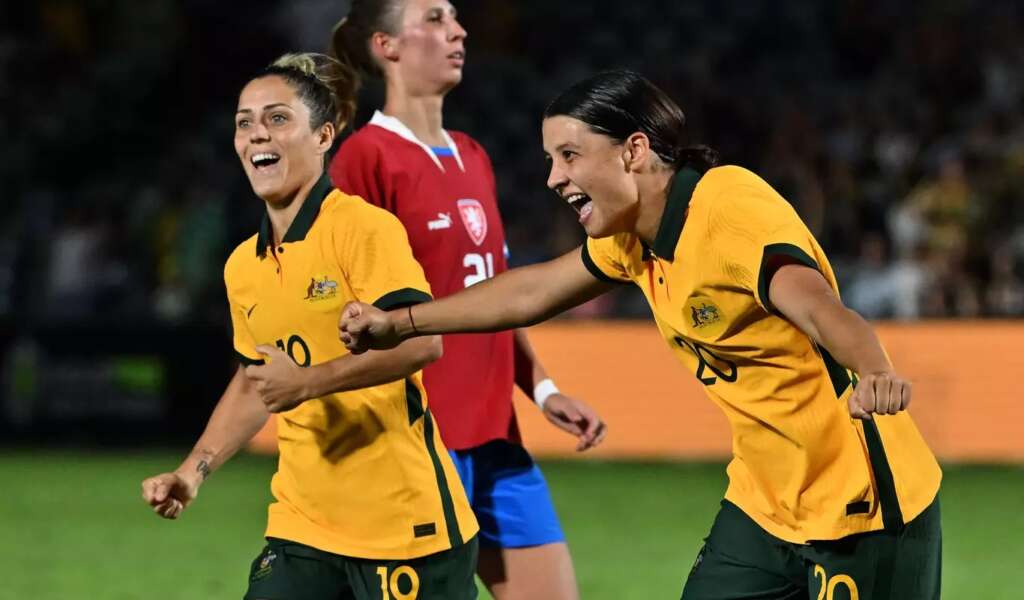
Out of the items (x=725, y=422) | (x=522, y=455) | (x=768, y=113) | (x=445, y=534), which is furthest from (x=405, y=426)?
(x=768, y=113)

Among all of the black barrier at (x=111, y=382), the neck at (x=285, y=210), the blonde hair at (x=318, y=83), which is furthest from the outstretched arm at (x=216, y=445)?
the black barrier at (x=111, y=382)

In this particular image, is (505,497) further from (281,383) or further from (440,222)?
(281,383)

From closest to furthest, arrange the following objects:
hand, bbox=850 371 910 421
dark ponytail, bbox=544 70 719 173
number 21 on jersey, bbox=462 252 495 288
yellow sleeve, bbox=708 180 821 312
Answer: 1. hand, bbox=850 371 910 421
2. yellow sleeve, bbox=708 180 821 312
3. dark ponytail, bbox=544 70 719 173
4. number 21 on jersey, bbox=462 252 495 288

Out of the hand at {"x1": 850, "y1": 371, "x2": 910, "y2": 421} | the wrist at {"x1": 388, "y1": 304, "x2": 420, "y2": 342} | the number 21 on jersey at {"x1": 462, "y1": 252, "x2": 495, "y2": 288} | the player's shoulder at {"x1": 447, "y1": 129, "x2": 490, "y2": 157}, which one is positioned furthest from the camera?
the player's shoulder at {"x1": 447, "y1": 129, "x2": 490, "y2": 157}

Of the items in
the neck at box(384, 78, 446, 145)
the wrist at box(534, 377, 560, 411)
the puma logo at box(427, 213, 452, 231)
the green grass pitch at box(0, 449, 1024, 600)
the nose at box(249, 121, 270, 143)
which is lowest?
the green grass pitch at box(0, 449, 1024, 600)

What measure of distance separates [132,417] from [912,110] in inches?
293

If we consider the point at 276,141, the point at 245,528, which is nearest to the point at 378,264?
the point at 276,141

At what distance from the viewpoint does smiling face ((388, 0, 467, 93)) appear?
534 cm

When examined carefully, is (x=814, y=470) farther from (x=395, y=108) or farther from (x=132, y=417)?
(x=132, y=417)

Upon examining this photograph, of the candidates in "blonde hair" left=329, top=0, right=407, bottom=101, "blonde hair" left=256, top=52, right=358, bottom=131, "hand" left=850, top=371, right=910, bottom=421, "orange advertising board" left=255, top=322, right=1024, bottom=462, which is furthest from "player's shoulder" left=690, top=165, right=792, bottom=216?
"orange advertising board" left=255, top=322, right=1024, bottom=462

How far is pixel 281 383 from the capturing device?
13.0 feet

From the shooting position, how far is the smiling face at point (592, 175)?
395 cm

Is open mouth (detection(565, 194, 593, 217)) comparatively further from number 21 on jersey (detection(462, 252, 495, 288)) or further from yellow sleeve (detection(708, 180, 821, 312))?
number 21 on jersey (detection(462, 252, 495, 288))

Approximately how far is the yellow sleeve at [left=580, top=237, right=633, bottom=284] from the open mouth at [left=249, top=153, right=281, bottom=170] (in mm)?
834
